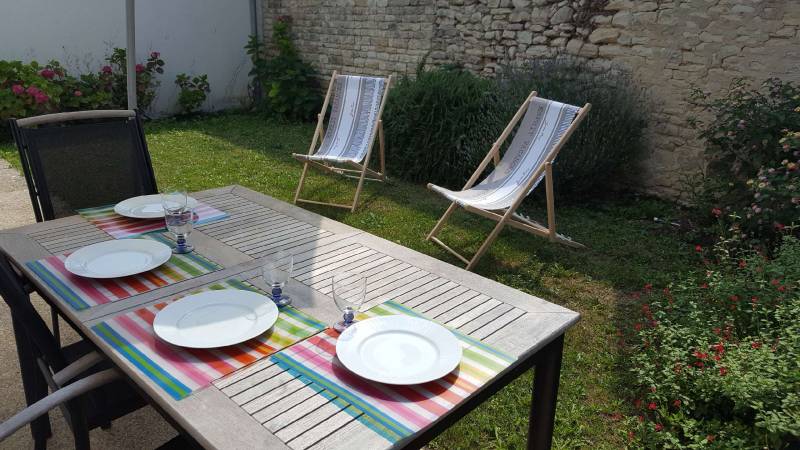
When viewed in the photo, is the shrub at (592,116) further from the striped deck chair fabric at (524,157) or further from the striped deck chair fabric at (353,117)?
the striped deck chair fabric at (353,117)

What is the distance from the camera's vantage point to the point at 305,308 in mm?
1474

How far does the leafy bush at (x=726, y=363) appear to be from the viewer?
1.87m

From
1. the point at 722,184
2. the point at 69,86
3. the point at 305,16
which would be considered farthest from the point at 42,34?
the point at 722,184

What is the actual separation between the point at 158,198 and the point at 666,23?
3.95 meters

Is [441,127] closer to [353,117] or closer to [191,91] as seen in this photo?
[353,117]

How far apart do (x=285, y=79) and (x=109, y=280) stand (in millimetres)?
6561

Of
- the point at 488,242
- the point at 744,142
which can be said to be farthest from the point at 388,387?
the point at 744,142

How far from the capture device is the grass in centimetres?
217

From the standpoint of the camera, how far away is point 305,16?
8.00m

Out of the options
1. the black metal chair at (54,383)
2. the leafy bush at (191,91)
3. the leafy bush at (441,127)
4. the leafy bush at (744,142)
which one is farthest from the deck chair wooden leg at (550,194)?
the leafy bush at (191,91)

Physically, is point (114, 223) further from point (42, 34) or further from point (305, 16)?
point (305, 16)

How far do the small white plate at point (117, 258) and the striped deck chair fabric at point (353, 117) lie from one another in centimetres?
284

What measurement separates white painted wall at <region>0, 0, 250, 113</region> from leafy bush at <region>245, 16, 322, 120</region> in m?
0.42

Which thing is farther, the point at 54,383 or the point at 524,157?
the point at 524,157
